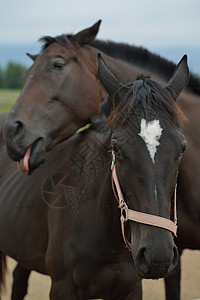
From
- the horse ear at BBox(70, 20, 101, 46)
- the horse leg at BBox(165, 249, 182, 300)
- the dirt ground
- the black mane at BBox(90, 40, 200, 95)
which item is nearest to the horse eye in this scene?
the horse ear at BBox(70, 20, 101, 46)

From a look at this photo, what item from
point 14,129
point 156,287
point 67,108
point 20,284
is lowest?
point 156,287

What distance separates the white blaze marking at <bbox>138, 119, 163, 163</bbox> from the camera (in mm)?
2036

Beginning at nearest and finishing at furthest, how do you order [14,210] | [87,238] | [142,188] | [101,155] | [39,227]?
1. [142,188]
2. [87,238]
3. [101,155]
4. [39,227]
5. [14,210]

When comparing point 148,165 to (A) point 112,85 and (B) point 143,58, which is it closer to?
(A) point 112,85

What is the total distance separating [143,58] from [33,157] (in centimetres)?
142

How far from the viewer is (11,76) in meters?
47.9

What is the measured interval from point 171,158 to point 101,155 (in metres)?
0.97

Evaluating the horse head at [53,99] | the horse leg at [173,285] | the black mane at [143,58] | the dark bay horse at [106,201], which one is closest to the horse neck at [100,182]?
the dark bay horse at [106,201]

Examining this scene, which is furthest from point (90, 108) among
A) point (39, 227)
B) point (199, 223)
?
point (199, 223)

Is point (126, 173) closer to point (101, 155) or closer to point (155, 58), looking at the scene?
point (101, 155)

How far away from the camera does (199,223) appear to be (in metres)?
3.12

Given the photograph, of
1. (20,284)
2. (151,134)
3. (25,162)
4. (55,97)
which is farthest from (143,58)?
(20,284)

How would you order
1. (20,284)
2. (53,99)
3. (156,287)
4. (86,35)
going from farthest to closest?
1. (156,287)
2. (20,284)
3. (86,35)
4. (53,99)

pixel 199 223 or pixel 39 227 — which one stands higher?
pixel 199 223
